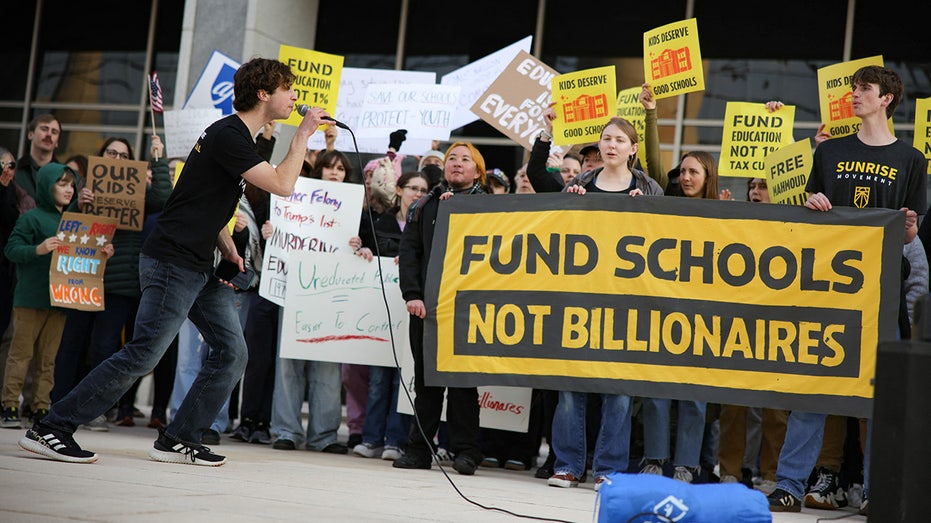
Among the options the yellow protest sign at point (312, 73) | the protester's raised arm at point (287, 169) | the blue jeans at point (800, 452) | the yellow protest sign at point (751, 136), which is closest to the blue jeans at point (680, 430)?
the blue jeans at point (800, 452)

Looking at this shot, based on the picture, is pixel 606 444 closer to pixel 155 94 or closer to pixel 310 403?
pixel 310 403

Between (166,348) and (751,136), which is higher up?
(751,136)

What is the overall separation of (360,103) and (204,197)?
4.87 metres

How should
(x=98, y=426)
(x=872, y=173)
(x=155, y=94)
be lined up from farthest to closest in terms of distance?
(x=155, y=94), (x=98, y=426), (x=872, y=173)

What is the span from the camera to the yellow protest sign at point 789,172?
21.9 ft

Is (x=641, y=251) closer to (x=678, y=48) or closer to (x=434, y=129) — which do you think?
(x=678, y=48)

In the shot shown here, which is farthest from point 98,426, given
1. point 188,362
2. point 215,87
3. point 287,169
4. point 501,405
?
point 287,169

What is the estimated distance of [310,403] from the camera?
7.72 meters

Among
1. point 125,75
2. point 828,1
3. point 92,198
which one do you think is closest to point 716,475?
point 92,198

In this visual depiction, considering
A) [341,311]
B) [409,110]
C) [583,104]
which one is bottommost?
[341,311]

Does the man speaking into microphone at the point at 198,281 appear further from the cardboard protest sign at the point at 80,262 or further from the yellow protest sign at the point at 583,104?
the yellow protest sign at the point at 583,104

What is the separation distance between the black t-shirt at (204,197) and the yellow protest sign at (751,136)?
343 cm

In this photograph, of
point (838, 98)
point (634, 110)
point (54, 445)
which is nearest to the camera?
point (54, 445)

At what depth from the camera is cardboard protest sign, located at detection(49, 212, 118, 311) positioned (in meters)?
7.76
